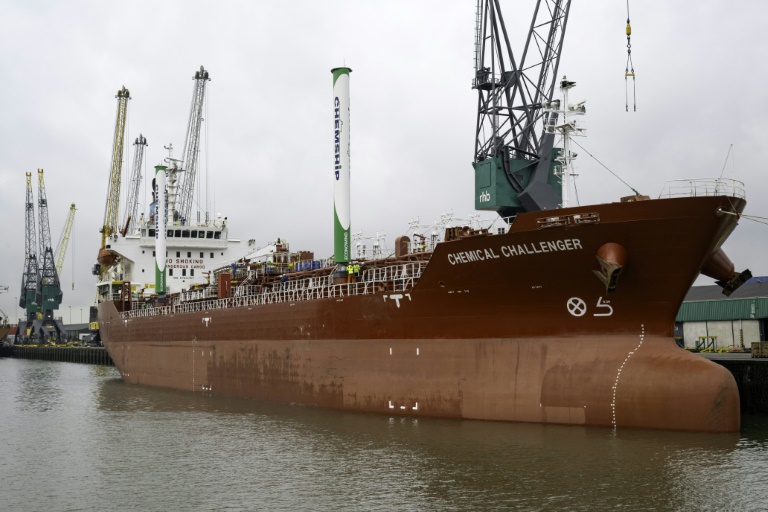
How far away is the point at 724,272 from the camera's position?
1717 centimetres

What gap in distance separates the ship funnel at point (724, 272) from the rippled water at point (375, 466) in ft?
10.1

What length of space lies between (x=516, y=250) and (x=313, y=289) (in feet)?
28.5

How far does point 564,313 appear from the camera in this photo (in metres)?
15.7

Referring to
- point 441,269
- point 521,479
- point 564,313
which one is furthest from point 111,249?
point 521,479

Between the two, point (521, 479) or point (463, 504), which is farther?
point (521, 479)

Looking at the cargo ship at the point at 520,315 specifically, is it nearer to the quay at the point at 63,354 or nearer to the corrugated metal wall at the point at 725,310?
the corrugated metal wall at the point at 725,310

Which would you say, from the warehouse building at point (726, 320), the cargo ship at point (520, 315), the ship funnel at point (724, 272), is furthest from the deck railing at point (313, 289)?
the warehouse building at point (726, 320)

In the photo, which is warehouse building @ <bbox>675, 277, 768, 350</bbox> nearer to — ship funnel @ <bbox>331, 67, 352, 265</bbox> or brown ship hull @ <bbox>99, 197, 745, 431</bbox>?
ship funnel @ <bbox>331, 67, 352, 265</bbox>

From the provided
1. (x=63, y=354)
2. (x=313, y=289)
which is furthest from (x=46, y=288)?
(x=313, y=289)

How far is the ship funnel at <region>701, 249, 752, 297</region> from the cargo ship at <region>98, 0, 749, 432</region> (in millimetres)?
33

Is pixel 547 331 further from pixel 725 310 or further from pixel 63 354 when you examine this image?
pixel 63 354

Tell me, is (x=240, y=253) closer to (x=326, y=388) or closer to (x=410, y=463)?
(x=326, y=388)

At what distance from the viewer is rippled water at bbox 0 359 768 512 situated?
36.9 ft

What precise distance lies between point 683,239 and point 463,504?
6833 millimetres
